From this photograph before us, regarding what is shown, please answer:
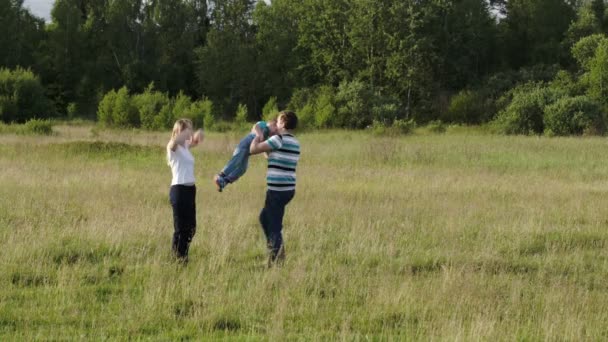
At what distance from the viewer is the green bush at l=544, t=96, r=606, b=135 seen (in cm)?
3606

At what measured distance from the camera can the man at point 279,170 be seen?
737 cm

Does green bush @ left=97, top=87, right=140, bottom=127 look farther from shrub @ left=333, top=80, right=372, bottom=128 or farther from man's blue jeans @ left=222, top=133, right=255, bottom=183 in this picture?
man's blue jeans @ left=222, top=133, right=255, bottom=183

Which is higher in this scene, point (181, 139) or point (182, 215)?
point (181, 139)

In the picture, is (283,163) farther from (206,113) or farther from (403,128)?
(206,113)

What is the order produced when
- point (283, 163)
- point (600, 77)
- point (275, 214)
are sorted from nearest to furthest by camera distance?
point (283, 163), point (275, 214), point (600, 77)

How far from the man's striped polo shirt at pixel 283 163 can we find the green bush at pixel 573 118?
31.2 m

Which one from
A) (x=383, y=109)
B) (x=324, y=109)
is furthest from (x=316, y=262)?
(x=383, y=109)

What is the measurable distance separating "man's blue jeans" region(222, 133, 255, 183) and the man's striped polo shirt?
370 millimetres

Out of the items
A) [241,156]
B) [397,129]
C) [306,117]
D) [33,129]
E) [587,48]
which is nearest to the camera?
[241,156]

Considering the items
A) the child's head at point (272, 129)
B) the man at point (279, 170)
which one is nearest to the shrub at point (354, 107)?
the child's head at point (272, 129)

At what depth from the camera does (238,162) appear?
762 centimetres

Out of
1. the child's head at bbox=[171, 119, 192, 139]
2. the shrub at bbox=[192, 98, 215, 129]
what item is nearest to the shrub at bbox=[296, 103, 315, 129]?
the shrub at bbox=[192, 98, 215, 129]

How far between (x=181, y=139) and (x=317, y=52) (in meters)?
49.1

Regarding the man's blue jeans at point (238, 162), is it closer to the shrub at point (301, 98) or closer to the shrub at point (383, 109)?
the shrub at point (383, 109)
